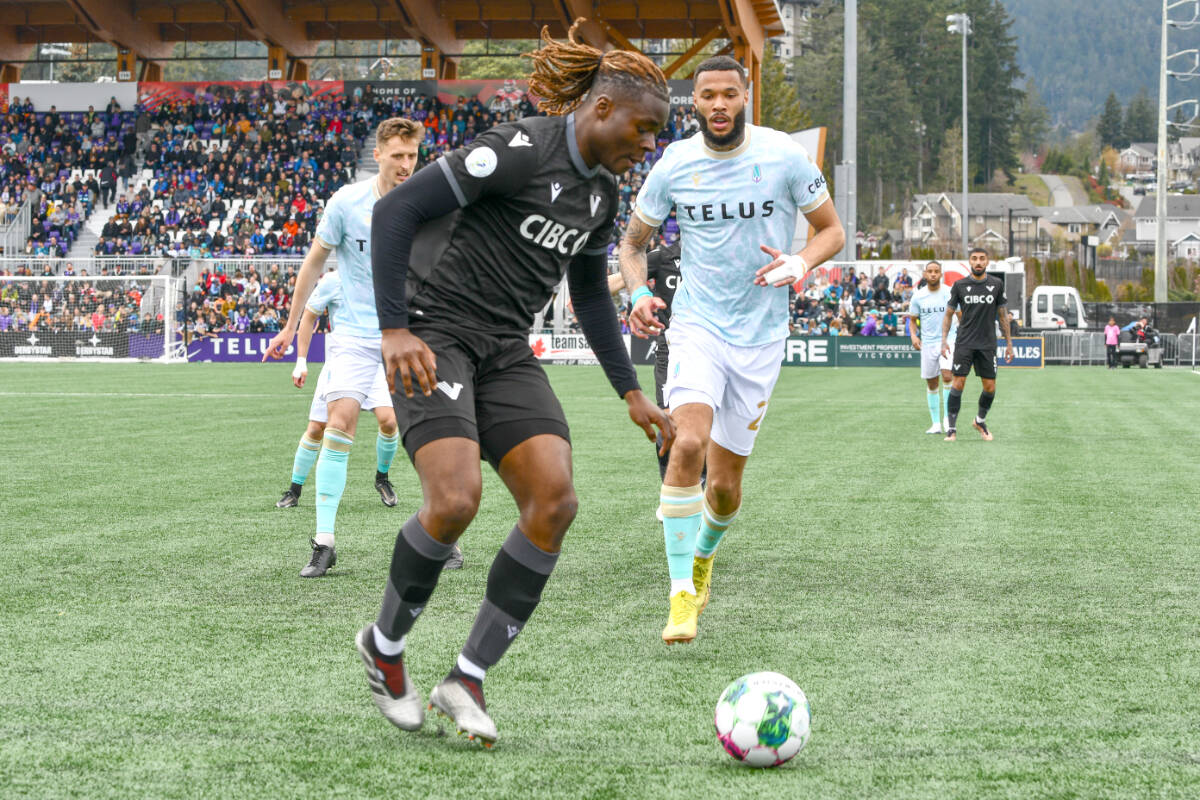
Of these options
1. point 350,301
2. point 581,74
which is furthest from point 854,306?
point 581,74

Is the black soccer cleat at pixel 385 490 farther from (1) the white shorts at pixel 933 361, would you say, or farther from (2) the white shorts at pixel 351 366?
(1) the white shorts at pixel 933 361

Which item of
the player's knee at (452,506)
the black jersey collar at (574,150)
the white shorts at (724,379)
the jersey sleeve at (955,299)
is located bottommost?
the player's knee at (452,506)

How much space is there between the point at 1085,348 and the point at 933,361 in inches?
1151

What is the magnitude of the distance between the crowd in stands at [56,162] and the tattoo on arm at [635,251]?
126 ft

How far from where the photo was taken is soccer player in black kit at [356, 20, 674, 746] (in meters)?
3.98

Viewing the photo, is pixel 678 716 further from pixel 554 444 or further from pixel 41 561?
pixel 41 561

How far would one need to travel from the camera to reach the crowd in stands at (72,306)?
114 feet

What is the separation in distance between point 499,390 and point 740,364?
209 centimetres

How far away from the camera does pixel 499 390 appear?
4.21 metres

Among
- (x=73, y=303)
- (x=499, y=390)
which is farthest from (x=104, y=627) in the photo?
(x=73, y=303)

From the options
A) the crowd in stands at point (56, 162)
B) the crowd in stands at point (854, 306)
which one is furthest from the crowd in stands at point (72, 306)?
the crowd in stands at point (854, 306)

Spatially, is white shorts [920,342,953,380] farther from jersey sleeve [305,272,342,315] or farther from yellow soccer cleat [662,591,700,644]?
yellow soccer cleat [662,591,700,644]

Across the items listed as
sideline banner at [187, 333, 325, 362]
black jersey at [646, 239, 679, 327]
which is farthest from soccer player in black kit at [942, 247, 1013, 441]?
sideline banner at [187, 333, 325, 362]

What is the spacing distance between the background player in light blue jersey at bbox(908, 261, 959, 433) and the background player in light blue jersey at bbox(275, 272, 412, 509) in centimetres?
866
